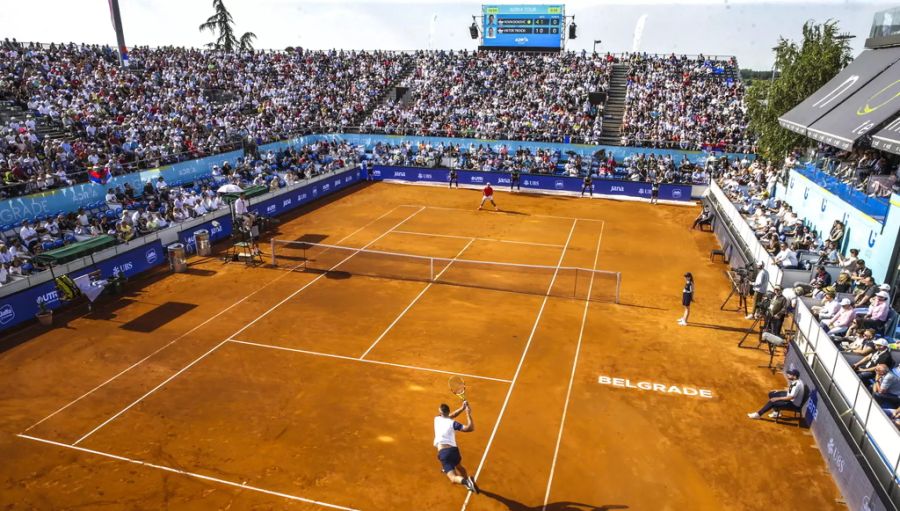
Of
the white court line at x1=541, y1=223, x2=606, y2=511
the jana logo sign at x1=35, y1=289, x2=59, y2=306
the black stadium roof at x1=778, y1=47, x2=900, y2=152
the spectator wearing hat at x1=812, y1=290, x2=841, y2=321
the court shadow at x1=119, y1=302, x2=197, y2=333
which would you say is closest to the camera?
the white court line at x1=541, y1=223, x2=606, y2=511

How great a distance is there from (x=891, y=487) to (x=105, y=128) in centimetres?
3851

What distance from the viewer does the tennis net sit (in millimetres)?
21328

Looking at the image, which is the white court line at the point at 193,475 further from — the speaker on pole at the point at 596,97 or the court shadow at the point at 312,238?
the speaker on pole at the point at 596,97

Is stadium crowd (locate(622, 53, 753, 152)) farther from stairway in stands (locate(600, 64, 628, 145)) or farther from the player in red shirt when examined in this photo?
the player in red shirt

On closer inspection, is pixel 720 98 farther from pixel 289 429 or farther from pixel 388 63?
pixel 289 429

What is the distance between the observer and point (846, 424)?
11.0 metres

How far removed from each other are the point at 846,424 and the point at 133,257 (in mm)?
23622

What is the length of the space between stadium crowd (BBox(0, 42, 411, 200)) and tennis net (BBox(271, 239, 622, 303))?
1283 centimetres

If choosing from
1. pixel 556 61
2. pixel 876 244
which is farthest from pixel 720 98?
pixel 876 244

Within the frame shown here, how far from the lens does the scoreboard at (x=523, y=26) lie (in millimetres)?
54562

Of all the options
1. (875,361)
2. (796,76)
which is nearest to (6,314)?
(875,361)

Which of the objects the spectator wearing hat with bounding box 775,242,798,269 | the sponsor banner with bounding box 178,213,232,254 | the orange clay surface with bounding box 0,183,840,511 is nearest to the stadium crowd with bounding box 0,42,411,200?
the sponsor banner with bounding box 178,213,232,254

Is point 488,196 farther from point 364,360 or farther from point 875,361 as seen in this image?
point 875,361

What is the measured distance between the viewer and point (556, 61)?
54531 millimetres
